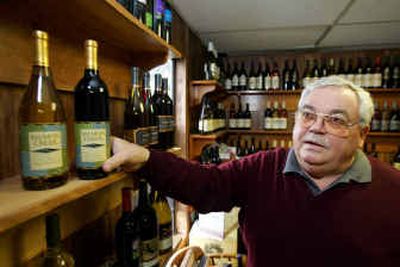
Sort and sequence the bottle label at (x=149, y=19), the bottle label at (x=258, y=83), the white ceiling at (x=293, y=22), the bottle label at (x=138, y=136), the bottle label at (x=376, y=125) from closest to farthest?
the bottle label at (x=138, y=136) → the bottle label at (x=149, y=19) → the white ceiling at (x=293, y=22) → the bottle label at (x=376, y=125) → the bottle label at (x=258, y=83)

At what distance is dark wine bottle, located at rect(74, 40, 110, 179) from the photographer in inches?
21.8

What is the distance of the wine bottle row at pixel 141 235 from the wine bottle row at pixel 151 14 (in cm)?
51

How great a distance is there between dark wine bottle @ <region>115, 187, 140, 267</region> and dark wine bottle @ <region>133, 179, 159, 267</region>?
0.07 ft

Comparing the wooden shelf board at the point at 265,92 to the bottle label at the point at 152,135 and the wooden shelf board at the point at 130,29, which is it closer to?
the wooden shelf board at the point at 130,29

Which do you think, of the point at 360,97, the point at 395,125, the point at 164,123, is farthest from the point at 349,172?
the point at 395,125

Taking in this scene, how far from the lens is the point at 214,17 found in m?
1.74

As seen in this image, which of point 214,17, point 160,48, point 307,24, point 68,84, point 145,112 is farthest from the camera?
point 307,24

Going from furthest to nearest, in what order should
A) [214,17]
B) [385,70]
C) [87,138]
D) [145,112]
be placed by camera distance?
1. [385,70]
2. [214,17]
3. [145,112]
4. [87,138]

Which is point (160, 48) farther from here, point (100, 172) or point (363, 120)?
point (363, 120)

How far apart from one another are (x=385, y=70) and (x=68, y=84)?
2864mm

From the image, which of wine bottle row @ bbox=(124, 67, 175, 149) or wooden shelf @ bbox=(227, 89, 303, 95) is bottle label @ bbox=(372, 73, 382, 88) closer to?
wooden shelf @ bbox=(227, 89, 303, 95)

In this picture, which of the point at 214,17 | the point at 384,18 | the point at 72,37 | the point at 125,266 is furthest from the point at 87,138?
the point at 384,18

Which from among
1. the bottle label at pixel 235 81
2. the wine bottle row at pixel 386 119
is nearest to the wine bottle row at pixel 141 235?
the bottle label at pixel 235 81

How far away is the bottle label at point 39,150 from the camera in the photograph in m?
0.45
